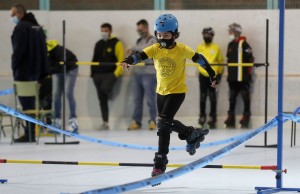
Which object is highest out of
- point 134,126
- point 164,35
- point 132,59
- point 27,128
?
point 164,35

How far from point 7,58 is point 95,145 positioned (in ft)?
14.0

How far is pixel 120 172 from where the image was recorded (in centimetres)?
916

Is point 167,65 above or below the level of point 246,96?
above

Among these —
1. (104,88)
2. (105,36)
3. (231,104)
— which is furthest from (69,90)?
(231,104)

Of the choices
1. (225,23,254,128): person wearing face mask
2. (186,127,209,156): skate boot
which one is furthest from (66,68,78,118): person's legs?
(186,127,209,156): skate boot

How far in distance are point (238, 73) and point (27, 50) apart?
4.32 metres

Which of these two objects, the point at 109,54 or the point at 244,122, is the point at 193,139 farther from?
the point at 109,54

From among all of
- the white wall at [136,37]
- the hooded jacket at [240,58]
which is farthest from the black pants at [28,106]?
the hooded jacket at [240,58]

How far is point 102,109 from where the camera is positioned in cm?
1518

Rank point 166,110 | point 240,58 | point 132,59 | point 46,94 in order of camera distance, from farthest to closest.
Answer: point 240,58, point 46,94, point 166,110, point 132,59

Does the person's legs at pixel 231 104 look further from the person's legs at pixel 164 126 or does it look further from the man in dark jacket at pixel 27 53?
the person's legs at pixel 164 126

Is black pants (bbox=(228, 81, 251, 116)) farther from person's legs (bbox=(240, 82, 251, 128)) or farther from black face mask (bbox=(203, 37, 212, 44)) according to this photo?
black face mask (bbox=(203, 37, 212, 44))

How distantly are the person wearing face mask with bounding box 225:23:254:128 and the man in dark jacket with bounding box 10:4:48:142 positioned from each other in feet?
12.8

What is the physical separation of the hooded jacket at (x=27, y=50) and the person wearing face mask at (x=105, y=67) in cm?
250
